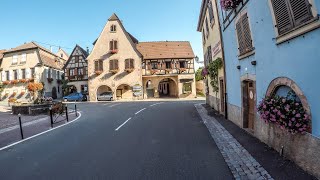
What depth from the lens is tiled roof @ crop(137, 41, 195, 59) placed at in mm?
39312

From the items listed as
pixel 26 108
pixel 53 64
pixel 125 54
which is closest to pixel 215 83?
pixel 26 108

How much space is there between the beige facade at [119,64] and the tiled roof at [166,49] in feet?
10.2

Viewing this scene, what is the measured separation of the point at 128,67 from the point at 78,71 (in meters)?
10.2

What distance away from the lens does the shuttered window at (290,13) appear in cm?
470

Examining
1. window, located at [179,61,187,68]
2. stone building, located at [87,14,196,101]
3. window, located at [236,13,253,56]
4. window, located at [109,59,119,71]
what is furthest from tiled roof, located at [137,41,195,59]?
window, located at [236,13,253,56]

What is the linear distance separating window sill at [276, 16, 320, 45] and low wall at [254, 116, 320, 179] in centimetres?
198

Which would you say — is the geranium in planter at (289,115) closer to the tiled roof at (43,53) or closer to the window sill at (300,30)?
the window sill at (300,30)

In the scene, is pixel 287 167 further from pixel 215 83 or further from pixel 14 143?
pixel 215 83

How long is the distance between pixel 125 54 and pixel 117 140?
2986 cm

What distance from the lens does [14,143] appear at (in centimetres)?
902

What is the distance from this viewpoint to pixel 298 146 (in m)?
5.20

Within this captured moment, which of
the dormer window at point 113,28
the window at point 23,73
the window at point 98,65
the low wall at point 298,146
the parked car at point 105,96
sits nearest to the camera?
the low wall at point 298,146

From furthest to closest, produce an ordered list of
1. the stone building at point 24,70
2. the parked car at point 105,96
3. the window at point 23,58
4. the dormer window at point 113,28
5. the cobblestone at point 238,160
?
1. the window at point 23,58
2. the stone building at point 24,70
3. the dormer window at point 113,28
4. the parked car at point 105,96
5. the cobblestone at point 238,160

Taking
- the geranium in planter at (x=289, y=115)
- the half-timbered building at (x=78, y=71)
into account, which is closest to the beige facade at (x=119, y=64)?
the half-timbered building at (x=78, y=71)
